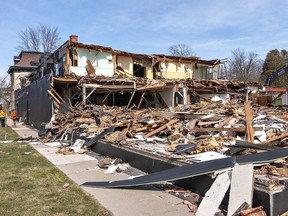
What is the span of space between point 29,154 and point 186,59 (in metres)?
21.9

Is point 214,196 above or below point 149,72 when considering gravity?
below

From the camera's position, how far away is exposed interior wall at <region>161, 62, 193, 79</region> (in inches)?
1111

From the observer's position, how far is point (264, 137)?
22.6ft

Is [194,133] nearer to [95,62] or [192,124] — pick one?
[192,124]

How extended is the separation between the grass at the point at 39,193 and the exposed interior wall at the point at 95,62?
15284mm

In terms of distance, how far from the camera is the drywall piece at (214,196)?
404cm

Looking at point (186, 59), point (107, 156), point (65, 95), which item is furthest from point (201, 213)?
point (186, 59)

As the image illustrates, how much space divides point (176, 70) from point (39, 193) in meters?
24.5

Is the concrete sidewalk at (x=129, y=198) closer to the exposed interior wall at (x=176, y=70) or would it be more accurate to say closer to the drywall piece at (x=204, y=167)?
the drywall piece at (x=204, y=167)

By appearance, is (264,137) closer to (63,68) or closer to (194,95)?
(194,95)

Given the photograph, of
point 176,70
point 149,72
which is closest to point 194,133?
point 149,72

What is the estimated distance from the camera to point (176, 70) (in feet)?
94.7

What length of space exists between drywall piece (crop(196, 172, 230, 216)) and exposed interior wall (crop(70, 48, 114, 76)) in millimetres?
19642

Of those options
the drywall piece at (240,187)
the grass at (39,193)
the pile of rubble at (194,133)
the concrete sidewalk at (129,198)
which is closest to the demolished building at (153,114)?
the pile of rubble at (194,133)
